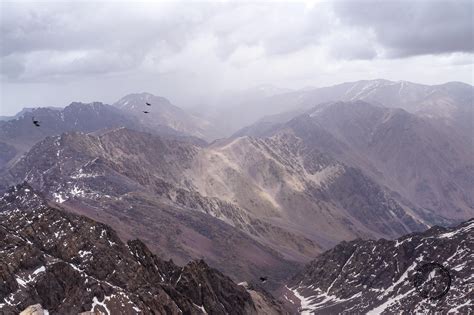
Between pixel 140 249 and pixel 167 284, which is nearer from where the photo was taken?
pixel 167 284

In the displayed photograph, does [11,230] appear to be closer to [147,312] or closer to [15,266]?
[15,266]

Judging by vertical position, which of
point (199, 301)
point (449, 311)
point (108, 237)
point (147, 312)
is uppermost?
point (108, 237)

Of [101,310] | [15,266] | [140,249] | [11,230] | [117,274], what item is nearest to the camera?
[101,310]

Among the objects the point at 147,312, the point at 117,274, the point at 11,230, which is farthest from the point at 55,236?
the point at 147,312

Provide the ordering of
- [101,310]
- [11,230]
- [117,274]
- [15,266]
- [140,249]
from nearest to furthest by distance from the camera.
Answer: [101,310] < [15,266] < [117,274] < [11,230] < [140,249]

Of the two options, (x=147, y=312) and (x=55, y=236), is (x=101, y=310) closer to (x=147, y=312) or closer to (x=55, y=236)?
(x=147, y=312)

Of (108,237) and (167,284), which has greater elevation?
(108,237)
